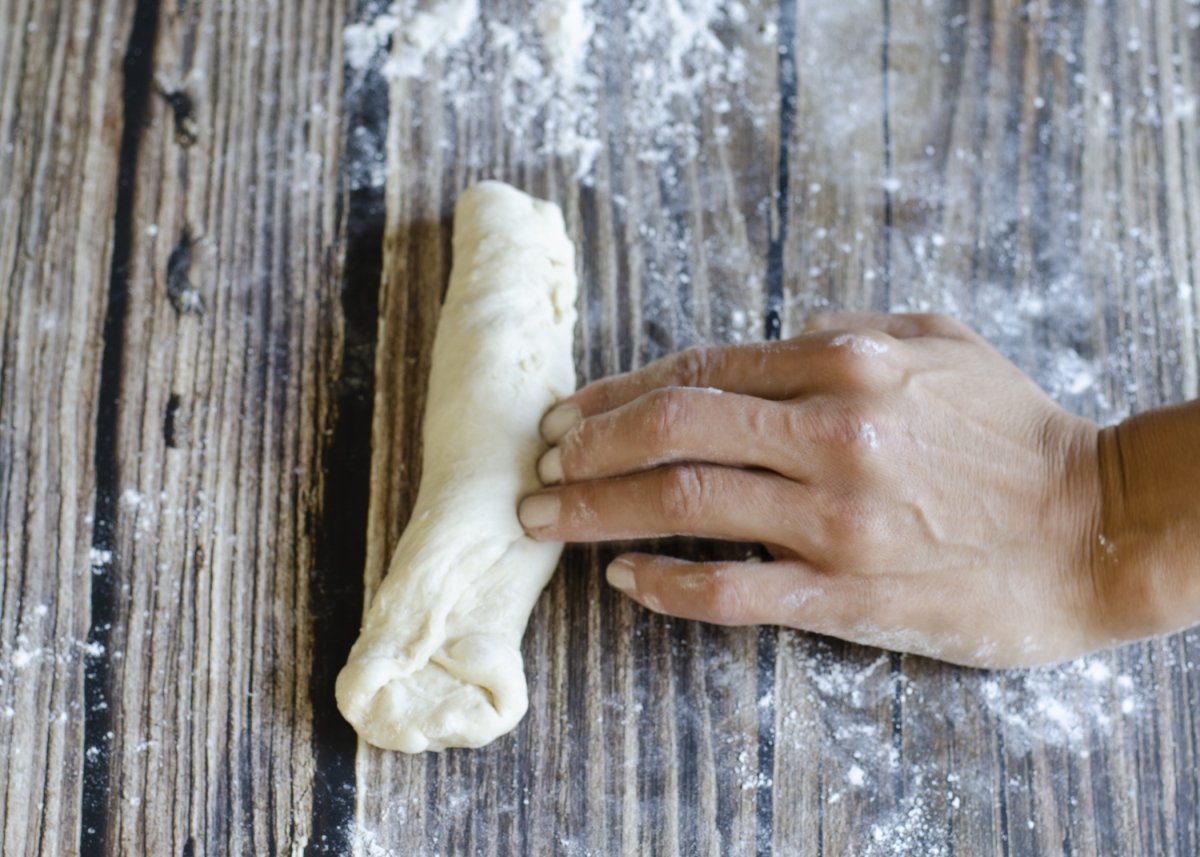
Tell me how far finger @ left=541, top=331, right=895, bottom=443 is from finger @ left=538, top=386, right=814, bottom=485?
0.17 feet

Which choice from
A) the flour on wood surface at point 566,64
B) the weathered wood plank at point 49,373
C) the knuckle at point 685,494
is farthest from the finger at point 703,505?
the weathered wood plank at point 49,373

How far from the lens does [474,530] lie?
3.58 ft

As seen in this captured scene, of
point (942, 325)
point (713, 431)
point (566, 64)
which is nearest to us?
point (713, 431)

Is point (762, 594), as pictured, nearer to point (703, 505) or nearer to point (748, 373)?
point (703, 505)

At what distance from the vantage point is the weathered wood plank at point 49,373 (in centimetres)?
113

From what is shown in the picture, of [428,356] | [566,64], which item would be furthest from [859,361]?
[566,64]

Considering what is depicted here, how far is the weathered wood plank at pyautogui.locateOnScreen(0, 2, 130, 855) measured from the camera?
113 cm

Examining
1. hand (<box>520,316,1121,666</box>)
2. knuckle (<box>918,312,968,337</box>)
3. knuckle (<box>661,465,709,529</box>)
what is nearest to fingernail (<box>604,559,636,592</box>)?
hand (<box>520,316,1121,666</box>)

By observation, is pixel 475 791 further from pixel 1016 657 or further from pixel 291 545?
pixel 1016 657

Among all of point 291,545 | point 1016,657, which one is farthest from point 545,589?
point 1016,657

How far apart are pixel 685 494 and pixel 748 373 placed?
0.51ft

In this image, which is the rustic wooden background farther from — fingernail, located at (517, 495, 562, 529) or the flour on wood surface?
fingernail, located at (517, 495, 562, 529)

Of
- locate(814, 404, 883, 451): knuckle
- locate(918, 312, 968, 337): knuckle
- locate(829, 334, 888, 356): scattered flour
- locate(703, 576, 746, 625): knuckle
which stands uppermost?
locate(918, 312, 968, 337): knuckle

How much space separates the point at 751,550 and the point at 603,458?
25 centimetres
